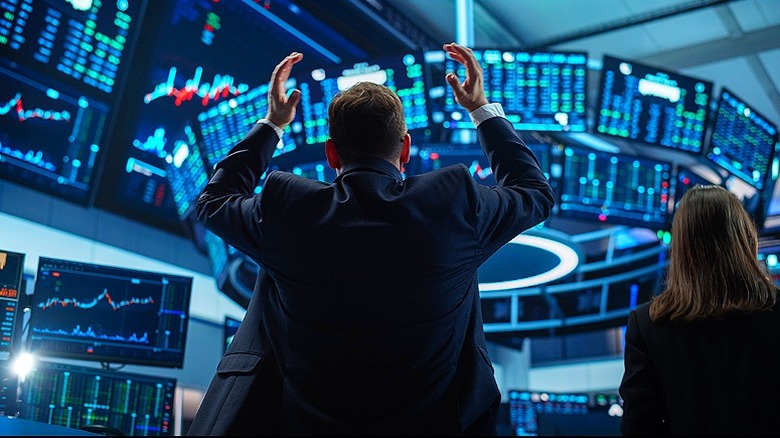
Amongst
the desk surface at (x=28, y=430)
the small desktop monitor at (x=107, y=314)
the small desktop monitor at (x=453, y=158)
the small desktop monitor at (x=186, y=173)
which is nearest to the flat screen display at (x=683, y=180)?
the small desktop monitor at (x=453, y=158)

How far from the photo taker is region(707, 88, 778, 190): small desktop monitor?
477 cm

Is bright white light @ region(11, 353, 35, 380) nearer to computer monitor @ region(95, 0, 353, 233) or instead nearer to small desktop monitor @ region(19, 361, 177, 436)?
small desktop monitor @ region(19, 361, 177, 436)

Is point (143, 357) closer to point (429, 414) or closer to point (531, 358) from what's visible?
point (429, 414)

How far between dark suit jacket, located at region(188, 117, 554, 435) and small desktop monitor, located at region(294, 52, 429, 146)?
9.06ft

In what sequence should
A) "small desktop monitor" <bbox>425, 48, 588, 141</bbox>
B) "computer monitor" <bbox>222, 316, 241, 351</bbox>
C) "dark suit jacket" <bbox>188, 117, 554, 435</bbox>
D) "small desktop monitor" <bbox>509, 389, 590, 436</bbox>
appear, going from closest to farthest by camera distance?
"dark suit jacket" <bbox>188, 117, 554, 435</bbox> → "small desktop monitor" <bbox>425, 48, 588, 141</bbox> → "computer monitor" <bbox>222, 316, 241, 351</bbox> → "small desktop monitor" <bbox>509, 389, 590, 436</bbox>

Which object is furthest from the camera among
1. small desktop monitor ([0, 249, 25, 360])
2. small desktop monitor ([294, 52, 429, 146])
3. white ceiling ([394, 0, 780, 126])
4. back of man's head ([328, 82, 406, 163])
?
white ceiling ([394, 0, 780, 126])

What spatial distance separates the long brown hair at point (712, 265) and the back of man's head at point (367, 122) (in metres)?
0.66

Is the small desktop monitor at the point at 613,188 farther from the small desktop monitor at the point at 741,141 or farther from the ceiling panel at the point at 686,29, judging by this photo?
the ceiling panel at the point at 686,29

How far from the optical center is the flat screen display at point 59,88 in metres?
4.14

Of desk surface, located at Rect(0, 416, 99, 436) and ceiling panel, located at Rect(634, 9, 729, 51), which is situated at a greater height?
ceiling panel, located at Rect(634, 9, 729, 51)

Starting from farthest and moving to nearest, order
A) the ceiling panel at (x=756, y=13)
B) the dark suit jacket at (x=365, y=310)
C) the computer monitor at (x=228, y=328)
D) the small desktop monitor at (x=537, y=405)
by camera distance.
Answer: the small desktop monitor at (x=537, y=405)
the ceiling panel at (x=756, y=13)
the computer monitor at (x=228, y=328)
the dark suit jacket at (x=365, y=310)

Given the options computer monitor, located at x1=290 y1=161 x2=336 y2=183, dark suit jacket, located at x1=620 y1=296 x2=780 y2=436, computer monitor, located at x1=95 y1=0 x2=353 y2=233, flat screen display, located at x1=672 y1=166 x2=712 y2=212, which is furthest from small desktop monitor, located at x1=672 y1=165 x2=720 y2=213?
dark suit jacket, located at x1=620 y1=296 x2=780 y2=436

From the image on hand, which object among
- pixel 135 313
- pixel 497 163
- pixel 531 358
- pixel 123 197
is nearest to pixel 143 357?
pixel 135 313

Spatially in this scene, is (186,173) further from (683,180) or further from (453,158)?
(683,180)
